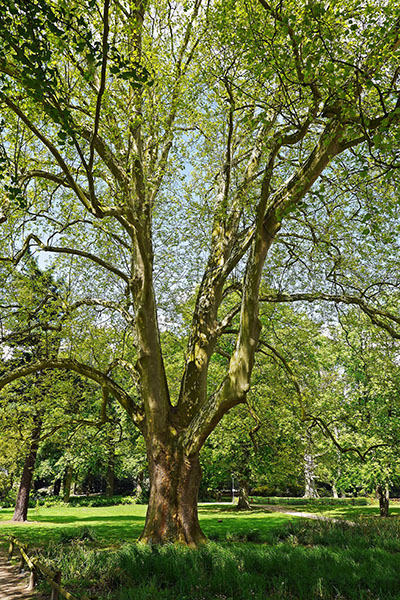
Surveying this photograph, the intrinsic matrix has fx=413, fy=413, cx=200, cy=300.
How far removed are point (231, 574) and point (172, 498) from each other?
286 centimetres

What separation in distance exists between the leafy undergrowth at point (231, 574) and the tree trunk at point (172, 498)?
856mm

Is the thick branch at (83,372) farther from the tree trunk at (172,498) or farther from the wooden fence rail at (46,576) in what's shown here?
the wooden fence rail at (46,576)

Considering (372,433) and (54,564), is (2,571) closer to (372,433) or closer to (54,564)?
(54,564)

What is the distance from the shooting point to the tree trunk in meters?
7.82

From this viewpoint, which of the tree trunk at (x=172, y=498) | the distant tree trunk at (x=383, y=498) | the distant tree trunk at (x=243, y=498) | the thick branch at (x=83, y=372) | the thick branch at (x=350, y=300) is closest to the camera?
the tree trunk at (x=172, y=498)

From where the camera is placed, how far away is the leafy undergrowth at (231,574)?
4969 millimetres

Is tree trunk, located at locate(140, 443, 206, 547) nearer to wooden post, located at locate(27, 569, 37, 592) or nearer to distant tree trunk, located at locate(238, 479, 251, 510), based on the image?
wooden post, located at locate(27, 569, 37, 592)

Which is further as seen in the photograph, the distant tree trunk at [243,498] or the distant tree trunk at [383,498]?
the distant tree trunk at [243,498]

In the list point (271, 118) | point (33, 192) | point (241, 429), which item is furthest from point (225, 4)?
point (241, 429)

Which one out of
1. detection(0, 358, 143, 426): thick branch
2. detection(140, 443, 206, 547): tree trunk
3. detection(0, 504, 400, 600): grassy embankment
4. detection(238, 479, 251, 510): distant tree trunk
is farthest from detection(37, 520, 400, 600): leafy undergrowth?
detection(238, 479, 251, 510): distant tree trunk

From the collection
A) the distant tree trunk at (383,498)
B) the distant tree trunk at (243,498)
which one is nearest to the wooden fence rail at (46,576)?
the distant tree trunk at (243,498)

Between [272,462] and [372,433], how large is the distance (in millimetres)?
5301

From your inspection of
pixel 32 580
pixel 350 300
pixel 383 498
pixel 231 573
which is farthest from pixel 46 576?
pixel 383 498

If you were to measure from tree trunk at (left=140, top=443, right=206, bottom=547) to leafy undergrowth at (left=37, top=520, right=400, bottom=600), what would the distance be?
856 mm
